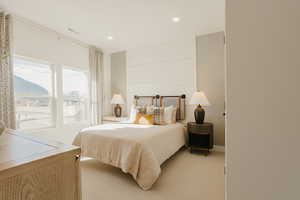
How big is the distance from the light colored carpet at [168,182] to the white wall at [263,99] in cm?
124

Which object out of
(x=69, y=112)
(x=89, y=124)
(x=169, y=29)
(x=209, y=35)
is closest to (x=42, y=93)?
(x=69, y=112)

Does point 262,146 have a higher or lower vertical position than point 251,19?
lower

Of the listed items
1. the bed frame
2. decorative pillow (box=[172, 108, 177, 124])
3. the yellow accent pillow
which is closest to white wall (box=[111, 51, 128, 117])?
the bed frame

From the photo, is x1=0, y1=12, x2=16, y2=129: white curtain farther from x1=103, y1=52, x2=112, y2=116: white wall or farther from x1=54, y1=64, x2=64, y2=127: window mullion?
x1=103, y1=52, x2=112, y2=116: white wall

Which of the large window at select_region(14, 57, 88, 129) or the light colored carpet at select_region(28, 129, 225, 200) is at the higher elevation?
the large window at select_region(14, 57, 88, 129)

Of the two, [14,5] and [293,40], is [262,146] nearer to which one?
[293,40]

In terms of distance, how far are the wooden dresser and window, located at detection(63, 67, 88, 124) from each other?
2.94m

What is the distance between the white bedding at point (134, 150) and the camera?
1.83 meters

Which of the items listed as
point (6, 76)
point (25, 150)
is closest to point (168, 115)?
point (25, 150)

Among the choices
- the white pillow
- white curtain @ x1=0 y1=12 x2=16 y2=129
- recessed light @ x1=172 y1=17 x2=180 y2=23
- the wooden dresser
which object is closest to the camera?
the wooden dresser

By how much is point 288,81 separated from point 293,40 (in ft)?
0.58

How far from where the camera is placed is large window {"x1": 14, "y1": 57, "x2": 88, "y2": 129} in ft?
9.20

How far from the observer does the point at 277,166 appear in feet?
2.11

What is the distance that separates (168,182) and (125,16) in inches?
113
